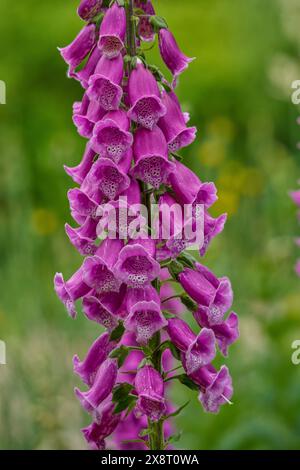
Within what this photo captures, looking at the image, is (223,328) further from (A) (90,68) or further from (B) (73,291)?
(A) (90,68)

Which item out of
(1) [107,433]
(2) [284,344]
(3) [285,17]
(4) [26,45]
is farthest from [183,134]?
(4) [26,45]

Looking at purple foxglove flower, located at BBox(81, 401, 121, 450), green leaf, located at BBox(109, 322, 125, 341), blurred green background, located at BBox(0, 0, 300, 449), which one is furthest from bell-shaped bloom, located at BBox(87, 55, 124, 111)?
blurred green background, located at BBox(0, 0, 300, 449)

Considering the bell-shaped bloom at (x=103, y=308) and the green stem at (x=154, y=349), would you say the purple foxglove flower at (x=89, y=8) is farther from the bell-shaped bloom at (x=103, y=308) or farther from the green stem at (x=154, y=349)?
the bell-shaped bloom at (x=103, y=308)

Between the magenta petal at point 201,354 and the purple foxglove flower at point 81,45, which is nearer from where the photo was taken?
the magenta petal at point 201,354

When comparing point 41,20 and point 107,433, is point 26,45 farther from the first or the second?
point 107,433

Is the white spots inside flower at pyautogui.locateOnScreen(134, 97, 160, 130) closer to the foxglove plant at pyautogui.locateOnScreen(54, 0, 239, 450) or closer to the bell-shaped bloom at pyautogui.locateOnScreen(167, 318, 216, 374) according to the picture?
the foxglove plant at pyautogui.locateOnScreen(54, 0, 239, 450)

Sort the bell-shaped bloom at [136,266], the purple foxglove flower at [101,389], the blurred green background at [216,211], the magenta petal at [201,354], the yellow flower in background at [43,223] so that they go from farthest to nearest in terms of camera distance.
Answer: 1. the yellow flower in background at [43,223]
2. the blurred green background at [216,211]
3. the purple foxglove flower at [101,389]
4. the magenta petal at [201,354]
5. the bell-shaped bloom at [136,266]

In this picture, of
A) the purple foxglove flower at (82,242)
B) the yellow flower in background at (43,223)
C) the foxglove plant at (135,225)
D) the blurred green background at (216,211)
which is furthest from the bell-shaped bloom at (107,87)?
the yellow flower in background at (43,223)
